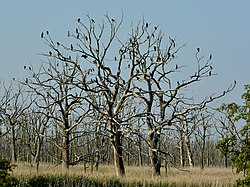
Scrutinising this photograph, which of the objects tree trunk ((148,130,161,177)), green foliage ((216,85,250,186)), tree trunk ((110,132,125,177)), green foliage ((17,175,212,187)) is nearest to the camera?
green foliage ((216,85,250,186))

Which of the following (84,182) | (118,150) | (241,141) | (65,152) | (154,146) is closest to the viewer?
(241,141)

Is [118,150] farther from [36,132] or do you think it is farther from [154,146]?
[36,132]

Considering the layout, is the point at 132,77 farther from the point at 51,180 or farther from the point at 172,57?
the point at 51,180

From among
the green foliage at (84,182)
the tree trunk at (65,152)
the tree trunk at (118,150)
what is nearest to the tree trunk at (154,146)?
the tree trunk at (118,150)

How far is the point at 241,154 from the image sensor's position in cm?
932

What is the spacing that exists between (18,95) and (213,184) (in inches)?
736

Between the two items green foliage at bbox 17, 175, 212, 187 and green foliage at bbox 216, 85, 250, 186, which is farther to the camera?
green foliage at bbox 17, 175, 212, 187

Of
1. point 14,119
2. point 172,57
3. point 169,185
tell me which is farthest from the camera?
point 14,119

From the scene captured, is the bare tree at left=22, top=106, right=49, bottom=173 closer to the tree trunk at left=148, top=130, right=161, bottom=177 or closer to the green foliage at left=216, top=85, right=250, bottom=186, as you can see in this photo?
the tree trunk at left=148, top=130, right=161, bottom=177

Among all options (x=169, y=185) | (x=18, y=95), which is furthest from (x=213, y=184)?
(x=18, y=95)

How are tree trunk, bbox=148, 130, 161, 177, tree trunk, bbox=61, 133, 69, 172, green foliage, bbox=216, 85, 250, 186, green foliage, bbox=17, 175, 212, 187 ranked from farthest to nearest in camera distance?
tree trunk, bbox=61, 133, 69, 172
tree trunk, bbox=148, 130, 161, 177
green foliage, bbox=17, 175, 212, 187
green foliage, bbox=216, 85, 250, 186

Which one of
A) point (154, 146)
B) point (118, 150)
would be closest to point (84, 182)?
point (118, 150)

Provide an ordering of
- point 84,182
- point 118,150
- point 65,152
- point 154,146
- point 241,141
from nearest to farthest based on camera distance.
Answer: point 241,141, point 84,182, point 118,150, point 154,146, point 65,152

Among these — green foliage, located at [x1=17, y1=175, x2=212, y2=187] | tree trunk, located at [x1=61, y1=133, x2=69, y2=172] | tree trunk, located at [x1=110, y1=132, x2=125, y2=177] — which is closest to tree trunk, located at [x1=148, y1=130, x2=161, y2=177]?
tree trunk, located at [x1=110, y1=132, x2=125, y2=177]
